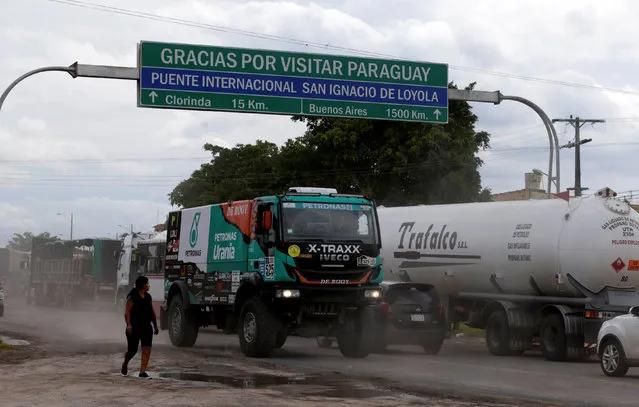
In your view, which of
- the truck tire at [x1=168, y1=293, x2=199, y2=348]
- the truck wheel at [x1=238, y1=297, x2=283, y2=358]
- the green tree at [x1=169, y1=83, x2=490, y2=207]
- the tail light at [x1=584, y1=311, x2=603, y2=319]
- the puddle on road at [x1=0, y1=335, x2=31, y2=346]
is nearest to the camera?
the truck wheel at [x1=238, y1=297, x2=283, y2=358]

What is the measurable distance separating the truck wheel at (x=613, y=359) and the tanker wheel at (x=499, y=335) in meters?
5.73

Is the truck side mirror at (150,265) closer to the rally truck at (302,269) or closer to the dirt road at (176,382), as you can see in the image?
the dirt road at (176,382)

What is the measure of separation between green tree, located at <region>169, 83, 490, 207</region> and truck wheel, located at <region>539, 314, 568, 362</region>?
25.3 m

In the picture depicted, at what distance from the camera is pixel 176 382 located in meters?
16.0

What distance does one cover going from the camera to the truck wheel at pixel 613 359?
18422 millimetres

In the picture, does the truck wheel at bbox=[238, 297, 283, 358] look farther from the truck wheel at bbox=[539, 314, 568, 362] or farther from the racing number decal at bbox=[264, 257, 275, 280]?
the truck wheel at bbox=[539, 314, 568, 362]

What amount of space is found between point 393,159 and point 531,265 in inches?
1033

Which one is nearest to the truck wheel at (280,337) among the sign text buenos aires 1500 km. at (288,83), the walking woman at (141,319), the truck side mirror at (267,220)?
the truck side mirror at (267,220)

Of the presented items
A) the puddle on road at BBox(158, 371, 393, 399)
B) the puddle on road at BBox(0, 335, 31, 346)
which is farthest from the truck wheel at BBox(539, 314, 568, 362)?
the puddle on road at BBox(0, 335, 31, 346)

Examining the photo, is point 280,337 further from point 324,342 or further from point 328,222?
point 324,342

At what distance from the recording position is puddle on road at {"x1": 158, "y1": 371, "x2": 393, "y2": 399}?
48.3ft

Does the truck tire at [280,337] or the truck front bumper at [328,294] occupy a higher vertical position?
the truck front bumper at [328,294]

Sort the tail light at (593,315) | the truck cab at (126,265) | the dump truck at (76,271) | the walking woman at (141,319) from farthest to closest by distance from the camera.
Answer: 1. the dump truck at (76,271)
2. the truck cab at (126,265)
3. the tail light at (593,315)
4. the walking woman at (141,319)

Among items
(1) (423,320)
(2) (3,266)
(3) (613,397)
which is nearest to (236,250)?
(1) (423,320)
